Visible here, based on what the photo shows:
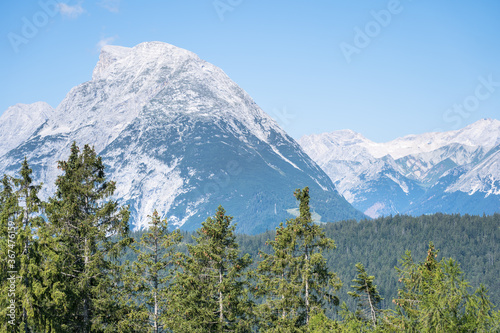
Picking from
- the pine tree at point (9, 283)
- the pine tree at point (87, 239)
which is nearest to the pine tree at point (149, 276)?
the pine tree at point (87, 239)

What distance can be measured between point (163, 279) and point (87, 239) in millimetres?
9298

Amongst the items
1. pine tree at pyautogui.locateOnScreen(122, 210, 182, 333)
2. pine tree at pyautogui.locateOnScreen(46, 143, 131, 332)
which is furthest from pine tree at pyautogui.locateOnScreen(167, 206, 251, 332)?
pine tree at pyautogui.locateOnScreen(46, 143, 131, 332)

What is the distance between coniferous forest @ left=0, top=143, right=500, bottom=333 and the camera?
28172mm

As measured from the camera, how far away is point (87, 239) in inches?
1388

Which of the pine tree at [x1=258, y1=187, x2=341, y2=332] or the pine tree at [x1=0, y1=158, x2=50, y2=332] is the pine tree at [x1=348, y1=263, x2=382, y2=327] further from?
the pine tree at [x1=0, y1=158, x2=50, y2=332]

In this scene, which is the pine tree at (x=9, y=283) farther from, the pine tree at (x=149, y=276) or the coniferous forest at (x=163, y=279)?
the pine tree at (x=149, y=276)

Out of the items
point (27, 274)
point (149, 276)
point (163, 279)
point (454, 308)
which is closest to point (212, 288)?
point (163, 279)

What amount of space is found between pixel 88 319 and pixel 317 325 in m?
15.4

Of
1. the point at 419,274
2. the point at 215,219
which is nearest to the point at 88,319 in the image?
the point at 215,219

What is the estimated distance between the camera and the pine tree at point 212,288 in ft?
126

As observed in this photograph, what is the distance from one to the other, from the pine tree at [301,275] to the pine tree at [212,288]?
242 centimetres

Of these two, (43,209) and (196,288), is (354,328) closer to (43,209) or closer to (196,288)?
(196,288)

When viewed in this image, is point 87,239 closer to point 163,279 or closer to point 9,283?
point 9,283

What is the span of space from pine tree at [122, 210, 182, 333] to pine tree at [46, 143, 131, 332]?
85.4 inches
